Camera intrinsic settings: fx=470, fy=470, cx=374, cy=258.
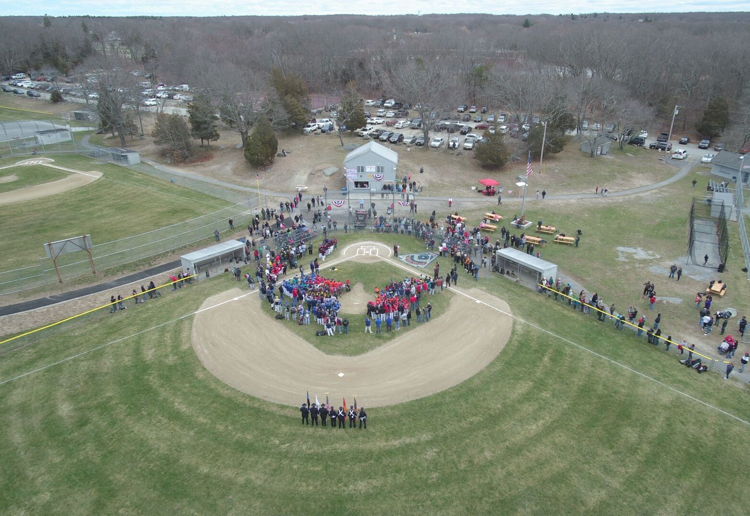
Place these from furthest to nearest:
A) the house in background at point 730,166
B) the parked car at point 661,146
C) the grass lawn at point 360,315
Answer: the parked car at point 661,146
the house in background at point 730,166
the grass lawn at point 360,315

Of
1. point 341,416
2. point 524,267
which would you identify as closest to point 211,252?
point 341,416

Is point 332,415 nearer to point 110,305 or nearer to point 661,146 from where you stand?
point 110,305

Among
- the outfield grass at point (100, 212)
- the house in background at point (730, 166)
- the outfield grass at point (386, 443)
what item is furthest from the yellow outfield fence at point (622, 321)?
the house in background at point (730, 166)

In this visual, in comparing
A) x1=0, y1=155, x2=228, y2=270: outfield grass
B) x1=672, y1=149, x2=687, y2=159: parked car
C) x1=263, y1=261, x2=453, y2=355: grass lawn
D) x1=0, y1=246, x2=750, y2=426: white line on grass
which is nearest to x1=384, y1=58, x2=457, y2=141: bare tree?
x1=0, y1=155, x2=228, y2=270: outfield grass

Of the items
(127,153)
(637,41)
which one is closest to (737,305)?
(127,153)

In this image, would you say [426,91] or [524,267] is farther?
[426,91]

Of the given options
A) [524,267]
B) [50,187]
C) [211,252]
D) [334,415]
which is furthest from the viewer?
[50,187]

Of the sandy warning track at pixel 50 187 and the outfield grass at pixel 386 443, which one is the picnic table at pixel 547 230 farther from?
the sandy warning track at pixel 50 187

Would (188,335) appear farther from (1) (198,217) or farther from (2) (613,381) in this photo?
(2) (613,381)

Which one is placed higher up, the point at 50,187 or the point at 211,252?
the point at 50,187
